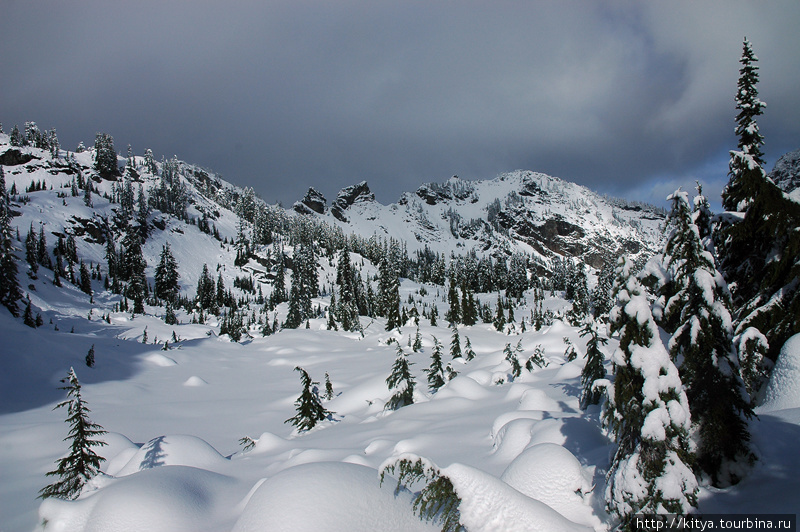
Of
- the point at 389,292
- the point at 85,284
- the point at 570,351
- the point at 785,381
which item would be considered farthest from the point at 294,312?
the point at 785,381

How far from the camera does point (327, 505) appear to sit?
3803 mm

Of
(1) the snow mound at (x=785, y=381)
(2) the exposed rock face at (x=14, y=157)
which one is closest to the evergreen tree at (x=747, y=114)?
(1) the snow mound at (x=785, y=381)

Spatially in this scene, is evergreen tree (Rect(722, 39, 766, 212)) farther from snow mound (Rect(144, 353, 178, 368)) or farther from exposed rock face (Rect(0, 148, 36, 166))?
exposed rock face (Rect(0, 148, 36, 166))

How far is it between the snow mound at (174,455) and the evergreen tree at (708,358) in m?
9.56

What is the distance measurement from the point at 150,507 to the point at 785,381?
11.0 meters

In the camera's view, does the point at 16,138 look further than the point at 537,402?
Yes

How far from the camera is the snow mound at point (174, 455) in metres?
7.81

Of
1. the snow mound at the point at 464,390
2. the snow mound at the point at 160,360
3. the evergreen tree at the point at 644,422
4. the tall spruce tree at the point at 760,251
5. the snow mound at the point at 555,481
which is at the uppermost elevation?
the tall spruce tree at the point at 760,251

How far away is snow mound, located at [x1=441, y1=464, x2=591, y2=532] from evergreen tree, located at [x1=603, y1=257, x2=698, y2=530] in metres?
0.80

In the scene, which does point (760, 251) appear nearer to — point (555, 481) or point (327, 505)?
point (555, 481)

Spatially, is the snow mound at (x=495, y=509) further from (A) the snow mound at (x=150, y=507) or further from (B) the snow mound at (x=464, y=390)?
(B) the snow mound at (x=464, y=390)

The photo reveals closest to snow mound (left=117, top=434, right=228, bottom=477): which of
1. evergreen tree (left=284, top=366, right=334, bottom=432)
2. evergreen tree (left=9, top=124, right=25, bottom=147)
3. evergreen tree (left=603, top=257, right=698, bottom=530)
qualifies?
evergreen tree (left=284, top=366, right=334, bottom=432)

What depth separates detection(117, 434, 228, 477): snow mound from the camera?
308 inches

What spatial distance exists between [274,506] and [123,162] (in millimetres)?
227399
